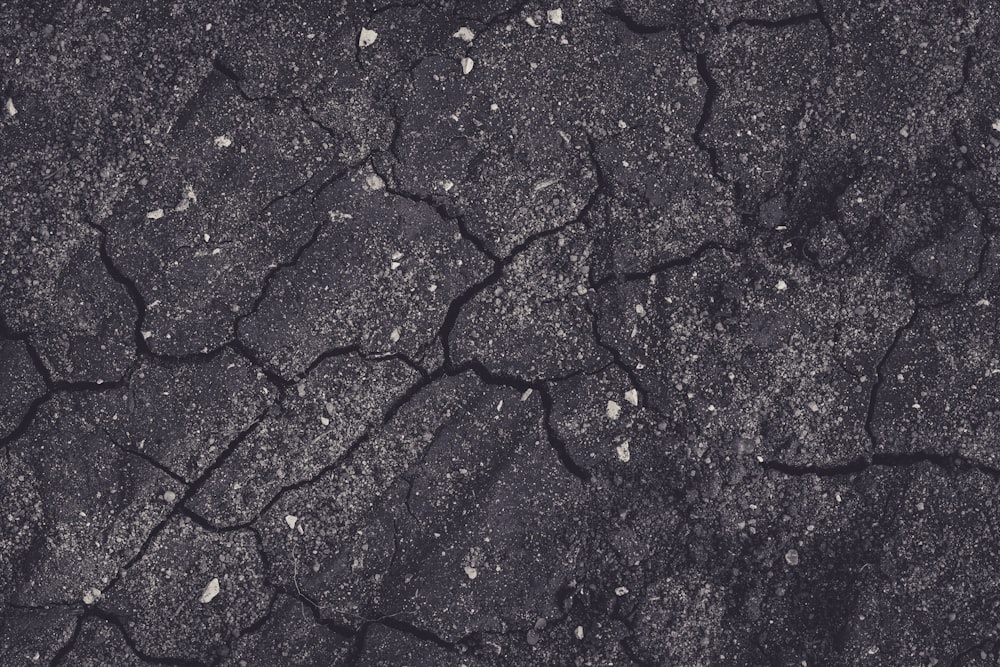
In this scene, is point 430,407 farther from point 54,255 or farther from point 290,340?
point 54,255

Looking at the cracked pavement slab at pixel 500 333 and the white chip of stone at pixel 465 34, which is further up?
the white chip of stone at pixel 465 34

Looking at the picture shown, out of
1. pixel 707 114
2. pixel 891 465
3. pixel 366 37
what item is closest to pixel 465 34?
→ pixel 366 37

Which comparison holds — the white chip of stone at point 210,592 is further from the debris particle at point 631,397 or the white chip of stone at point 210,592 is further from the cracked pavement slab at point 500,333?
the debris particle at point 631,397

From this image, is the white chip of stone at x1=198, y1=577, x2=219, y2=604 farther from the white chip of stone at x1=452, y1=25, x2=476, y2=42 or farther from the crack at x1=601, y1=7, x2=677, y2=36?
the crack at x1=601, y1=7, x2=677, y2=36

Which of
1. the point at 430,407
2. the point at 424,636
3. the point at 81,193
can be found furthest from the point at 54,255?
the point at 424,636

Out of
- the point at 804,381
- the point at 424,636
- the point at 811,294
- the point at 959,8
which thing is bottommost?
the point at 424,636

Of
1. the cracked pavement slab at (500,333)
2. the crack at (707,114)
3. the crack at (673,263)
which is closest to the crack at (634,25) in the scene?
the cracked pavement slab at (500,333)

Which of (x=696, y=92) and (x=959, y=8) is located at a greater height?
(x=959, y=8)
